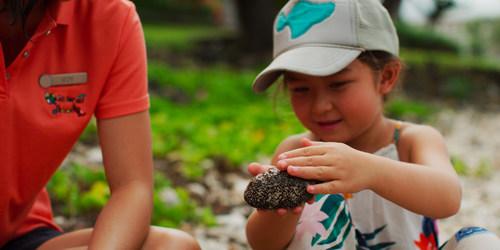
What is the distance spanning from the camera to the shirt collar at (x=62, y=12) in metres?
1.68

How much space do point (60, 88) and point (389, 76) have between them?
1.00m

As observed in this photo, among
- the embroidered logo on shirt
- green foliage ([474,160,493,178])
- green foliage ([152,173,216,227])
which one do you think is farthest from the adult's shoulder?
green foliage ([474,160,493,178])

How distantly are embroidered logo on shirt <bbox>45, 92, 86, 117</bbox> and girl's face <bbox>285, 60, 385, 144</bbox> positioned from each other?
2.00 feet

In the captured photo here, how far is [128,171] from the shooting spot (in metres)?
1.79

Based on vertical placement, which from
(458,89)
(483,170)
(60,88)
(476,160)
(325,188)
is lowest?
(458,89)

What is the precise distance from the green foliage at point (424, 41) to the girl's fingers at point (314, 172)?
35.4 ft

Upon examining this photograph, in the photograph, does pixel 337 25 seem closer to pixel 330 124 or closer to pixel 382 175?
pixel 330 124

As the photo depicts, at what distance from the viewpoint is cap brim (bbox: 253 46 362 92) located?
1.77 m

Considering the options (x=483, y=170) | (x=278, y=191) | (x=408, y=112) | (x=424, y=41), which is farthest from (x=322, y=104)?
(x=424, y=41)

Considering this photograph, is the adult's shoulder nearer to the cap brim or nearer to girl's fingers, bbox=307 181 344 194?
the cap brim

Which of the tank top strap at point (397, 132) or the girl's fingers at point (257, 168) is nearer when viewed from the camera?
the girl's fingers at point (257, 168)

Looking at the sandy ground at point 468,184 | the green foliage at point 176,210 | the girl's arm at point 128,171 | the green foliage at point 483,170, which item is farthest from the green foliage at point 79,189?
the green foliage at point 483,170

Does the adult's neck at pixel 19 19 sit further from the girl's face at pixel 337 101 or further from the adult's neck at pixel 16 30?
the girl's face at pixel 337 101

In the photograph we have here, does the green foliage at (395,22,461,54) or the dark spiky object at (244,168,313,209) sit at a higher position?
the dark spiky object at (244,168,313,209)
